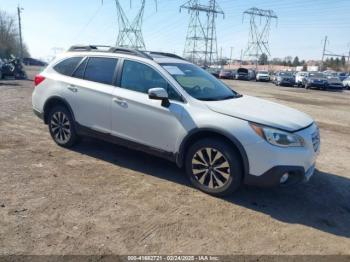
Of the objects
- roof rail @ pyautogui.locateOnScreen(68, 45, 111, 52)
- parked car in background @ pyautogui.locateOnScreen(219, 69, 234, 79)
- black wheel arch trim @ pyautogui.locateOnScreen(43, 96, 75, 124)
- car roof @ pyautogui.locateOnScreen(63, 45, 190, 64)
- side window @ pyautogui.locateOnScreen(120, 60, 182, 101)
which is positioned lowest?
parked car in background @ pyautogui.locateOnScreen(219, 69, 234, 79)

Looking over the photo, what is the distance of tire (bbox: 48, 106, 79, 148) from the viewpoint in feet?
21.0

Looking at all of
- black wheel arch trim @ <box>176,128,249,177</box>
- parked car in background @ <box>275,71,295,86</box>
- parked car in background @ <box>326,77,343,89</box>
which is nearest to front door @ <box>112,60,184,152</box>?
black wheel arch trim @ <box>176,128,249,177</box>

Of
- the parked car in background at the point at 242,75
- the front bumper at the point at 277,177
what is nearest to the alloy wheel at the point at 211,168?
the front bumper at the point at 277,177

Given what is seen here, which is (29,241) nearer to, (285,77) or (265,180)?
(265,180)

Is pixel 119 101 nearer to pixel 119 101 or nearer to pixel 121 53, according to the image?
pixel 119 101

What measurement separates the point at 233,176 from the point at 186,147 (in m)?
0.78

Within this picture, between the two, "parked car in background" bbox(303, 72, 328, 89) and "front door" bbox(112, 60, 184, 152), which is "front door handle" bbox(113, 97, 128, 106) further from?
"parked car in background" bbox(303, 72, 328, 89)

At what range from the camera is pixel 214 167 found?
4773 millimetres

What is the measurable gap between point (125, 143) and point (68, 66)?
195 centimetres

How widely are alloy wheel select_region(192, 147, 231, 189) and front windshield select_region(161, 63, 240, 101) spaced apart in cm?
80

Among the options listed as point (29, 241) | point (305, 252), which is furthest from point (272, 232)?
point (29, 241)

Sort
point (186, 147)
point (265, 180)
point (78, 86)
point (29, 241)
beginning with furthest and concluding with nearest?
point (78, 86) → point (186, 147) → point (265, 180) → point (29, 241)

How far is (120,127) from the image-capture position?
562 centimetres

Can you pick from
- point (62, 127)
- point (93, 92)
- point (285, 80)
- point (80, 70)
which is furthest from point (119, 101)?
point (285, 80)
